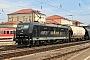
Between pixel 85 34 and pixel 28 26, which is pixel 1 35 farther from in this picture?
pixel 28 26

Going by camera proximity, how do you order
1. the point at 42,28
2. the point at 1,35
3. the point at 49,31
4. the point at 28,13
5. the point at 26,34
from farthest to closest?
the point at 28,13
the point at 1,35
the point at 49,31
the point at 42,28
the point at 26,34

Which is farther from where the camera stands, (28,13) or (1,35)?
(28,13)

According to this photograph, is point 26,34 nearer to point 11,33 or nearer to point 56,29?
point 56,29

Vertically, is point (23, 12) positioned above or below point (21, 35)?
above

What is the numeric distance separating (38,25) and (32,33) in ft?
6.17

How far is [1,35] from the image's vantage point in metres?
52.4

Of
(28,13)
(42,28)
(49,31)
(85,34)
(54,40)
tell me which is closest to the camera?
(42,28)

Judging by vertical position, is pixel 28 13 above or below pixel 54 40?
above

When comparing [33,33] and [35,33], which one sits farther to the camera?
[35,33]

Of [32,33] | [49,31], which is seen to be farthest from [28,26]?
[49,31]

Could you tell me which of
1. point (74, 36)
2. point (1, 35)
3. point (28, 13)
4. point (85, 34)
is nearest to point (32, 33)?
point (74, 36)

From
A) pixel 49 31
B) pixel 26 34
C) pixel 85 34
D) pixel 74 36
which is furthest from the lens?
pixel 85 34

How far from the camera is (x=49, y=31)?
32406mm

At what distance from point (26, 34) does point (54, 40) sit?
8.58 m
